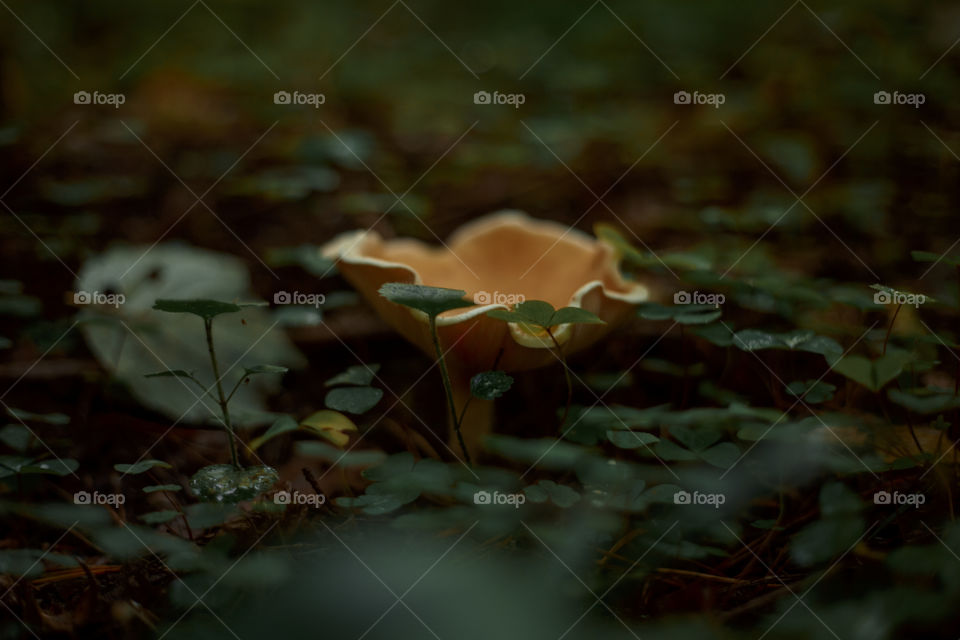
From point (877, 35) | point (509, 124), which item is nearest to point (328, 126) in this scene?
point (509, 124)

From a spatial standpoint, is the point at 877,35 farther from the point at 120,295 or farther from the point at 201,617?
the point at 201,617
